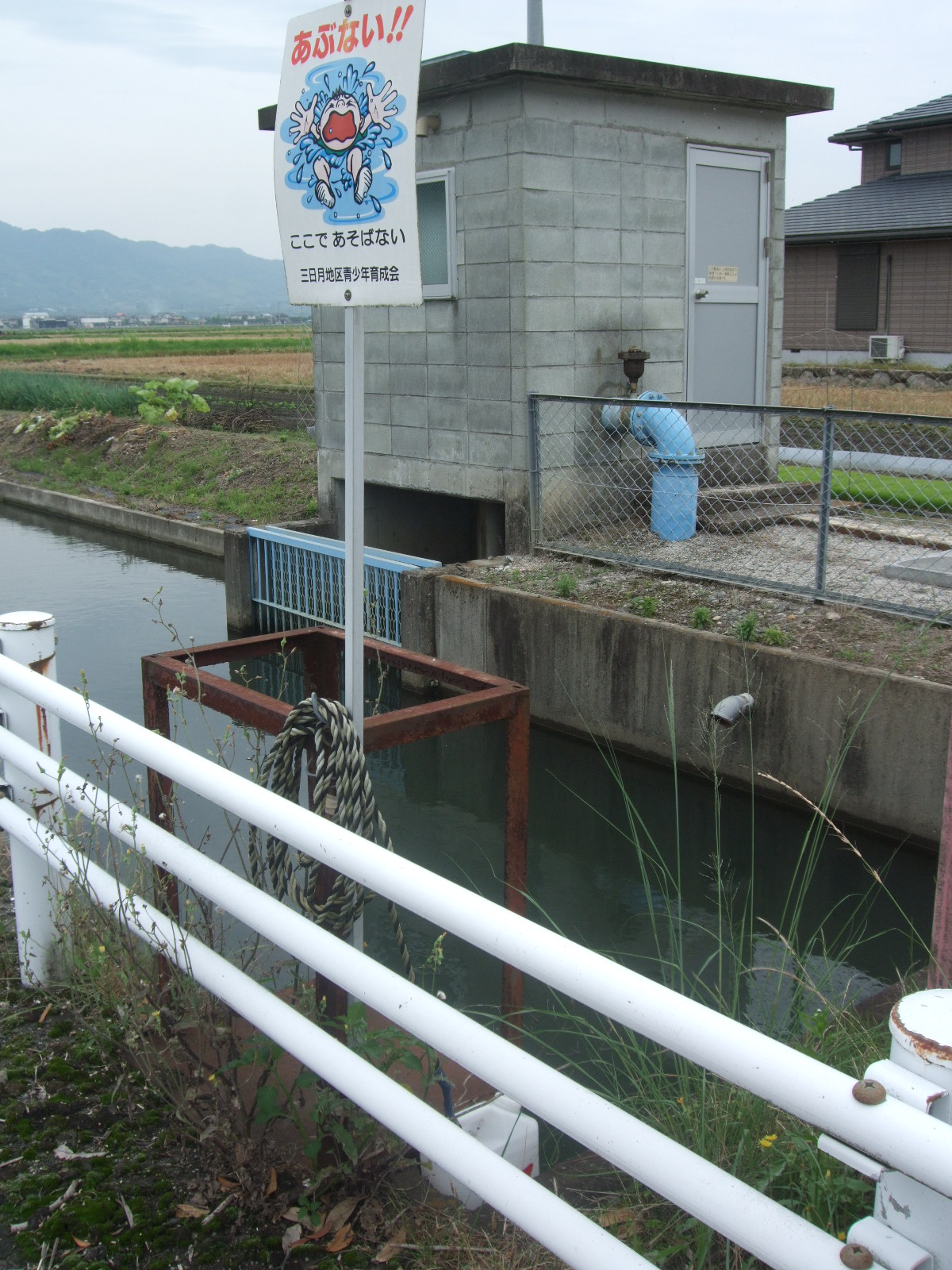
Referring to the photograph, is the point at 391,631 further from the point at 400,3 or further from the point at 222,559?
the point at 400,3

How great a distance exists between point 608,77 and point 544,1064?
7.70 m

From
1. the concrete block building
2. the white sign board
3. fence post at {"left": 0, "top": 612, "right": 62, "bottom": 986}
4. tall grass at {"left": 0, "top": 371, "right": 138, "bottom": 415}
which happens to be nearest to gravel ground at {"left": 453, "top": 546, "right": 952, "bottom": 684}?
the concrete block building

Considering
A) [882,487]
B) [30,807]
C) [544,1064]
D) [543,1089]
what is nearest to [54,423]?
[882,487]

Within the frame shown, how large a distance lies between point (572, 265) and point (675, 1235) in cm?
727

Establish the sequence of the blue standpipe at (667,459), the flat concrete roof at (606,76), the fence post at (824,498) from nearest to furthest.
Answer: the fence post at (824,498) → the flat concrete roof at (606,76) → the blue standpipe at (667,459)

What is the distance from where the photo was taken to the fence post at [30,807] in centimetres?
305

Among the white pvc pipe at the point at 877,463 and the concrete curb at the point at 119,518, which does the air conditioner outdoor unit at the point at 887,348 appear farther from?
the concrete curb at the point at 119,518

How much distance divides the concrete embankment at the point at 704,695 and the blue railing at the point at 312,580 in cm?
53

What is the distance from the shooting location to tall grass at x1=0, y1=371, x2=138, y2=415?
20203mm

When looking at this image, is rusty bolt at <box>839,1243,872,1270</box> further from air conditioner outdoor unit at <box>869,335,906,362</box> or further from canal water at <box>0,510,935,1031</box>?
air conditioner outdoor unit at <box>869,335,906,362</box>

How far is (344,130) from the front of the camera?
8.47ft

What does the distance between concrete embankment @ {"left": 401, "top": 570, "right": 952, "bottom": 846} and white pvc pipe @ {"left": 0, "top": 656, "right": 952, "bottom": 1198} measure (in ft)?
9.56

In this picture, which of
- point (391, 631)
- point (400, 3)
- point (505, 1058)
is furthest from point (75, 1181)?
point (391, 631)

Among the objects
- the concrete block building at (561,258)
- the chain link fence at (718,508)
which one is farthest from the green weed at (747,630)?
the concrete block building at (561,258)
